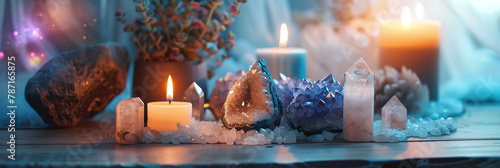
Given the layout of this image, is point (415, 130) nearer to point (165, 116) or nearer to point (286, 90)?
point (286, 90)

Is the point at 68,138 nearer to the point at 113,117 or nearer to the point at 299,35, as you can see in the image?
the point at 113,117

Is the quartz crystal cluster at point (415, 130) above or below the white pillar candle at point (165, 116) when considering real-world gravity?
below

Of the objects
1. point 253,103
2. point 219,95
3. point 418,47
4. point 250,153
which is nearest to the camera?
point 250,153

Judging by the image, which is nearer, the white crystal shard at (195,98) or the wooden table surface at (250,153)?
the wooden table surface at (250,153)

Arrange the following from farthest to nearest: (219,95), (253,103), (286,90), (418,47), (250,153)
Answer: (418,47)
(219,95)
(286,90)
(253,103)
(250,153)

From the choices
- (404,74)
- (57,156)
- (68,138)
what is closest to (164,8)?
(68,138)

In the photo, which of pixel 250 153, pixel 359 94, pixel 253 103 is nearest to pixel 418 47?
pixel 359 94

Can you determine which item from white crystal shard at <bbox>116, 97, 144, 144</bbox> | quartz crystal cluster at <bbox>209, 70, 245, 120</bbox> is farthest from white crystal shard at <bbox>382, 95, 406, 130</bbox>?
white crystal shard at <bbox>116, 97, 144, 144</bbox>

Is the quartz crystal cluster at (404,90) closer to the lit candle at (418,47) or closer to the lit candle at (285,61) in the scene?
the lit candle at (418,47)

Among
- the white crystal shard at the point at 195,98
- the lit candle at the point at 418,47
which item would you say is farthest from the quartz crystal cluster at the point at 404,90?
the white crystal shard at the point at 195,98
